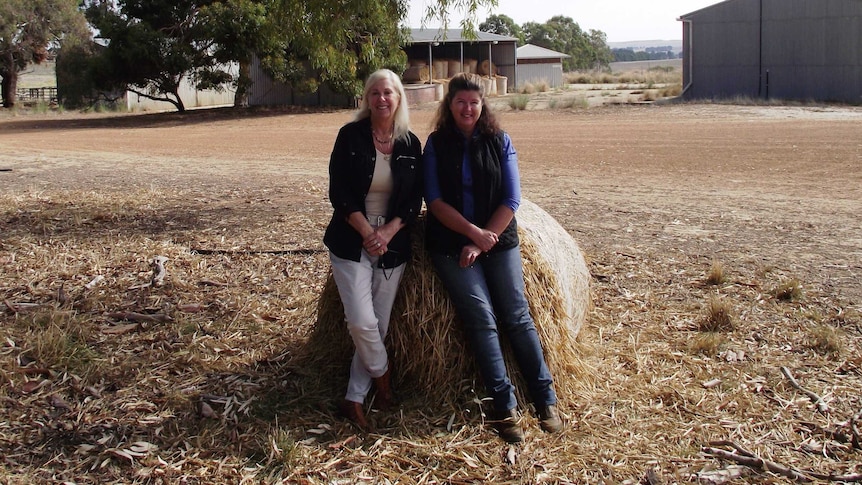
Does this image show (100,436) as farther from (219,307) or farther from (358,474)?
(219,307)

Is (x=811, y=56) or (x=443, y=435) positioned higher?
(x=811, y=56)

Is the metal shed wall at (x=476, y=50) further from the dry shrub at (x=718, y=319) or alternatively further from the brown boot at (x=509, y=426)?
the brown boot at (x=509, y=426)

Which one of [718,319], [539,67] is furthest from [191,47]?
[718,319]

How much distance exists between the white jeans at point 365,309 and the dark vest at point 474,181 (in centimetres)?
28

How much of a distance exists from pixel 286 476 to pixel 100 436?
3.29ft

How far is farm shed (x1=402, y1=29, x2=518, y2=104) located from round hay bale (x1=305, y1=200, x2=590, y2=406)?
30739 mm

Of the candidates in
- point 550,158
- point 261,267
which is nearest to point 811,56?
point 550,158

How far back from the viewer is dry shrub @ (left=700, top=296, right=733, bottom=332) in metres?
5.57

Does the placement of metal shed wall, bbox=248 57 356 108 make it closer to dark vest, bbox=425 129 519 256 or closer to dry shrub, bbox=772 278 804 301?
dry shrub, bbox=772 278 804 301

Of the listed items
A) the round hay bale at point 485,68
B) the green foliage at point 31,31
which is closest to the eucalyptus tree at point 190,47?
the green foliage at point 31,31

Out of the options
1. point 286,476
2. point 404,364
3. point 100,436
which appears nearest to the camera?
point 286,476

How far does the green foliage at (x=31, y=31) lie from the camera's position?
1640 inches

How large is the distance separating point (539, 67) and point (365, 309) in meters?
49.6

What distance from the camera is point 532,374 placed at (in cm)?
432
